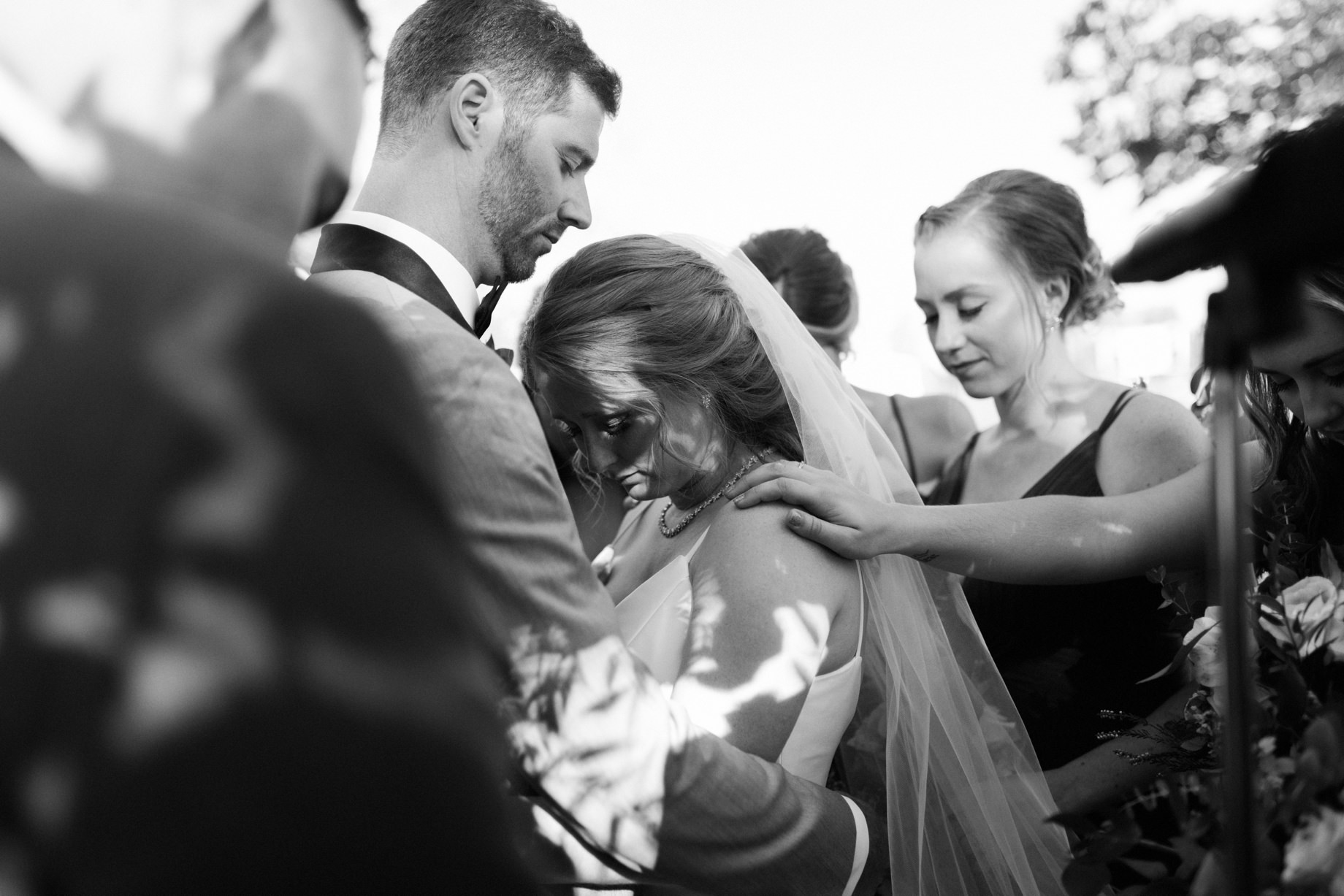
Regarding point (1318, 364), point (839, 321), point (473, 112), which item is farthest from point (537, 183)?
point (839, 321)

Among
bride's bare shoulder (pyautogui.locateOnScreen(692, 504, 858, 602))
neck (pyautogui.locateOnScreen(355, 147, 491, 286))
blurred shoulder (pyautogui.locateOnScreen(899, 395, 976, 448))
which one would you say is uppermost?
neck (pyautogui.locateOnScreen(355, 147, 491, 286))

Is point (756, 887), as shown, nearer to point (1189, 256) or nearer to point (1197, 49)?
point (1189, 256)

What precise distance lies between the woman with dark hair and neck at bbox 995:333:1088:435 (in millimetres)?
890

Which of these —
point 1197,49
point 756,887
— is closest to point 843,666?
point 756,887

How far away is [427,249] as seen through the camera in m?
2.35

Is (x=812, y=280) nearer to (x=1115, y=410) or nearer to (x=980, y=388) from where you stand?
(x=980, y=388)

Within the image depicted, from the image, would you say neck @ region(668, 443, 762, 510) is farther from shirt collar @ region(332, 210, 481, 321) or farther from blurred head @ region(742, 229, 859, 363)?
blurred head @ region(742, 229, 859, 363)

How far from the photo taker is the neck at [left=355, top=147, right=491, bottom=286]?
95.3 inches

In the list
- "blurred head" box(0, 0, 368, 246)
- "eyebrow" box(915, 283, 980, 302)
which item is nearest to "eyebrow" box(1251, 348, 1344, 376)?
"eyebrow" box(915, 283, 980, 302)

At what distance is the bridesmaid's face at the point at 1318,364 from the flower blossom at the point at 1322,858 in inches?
41.2

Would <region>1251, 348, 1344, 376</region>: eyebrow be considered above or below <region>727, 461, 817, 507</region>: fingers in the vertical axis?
above

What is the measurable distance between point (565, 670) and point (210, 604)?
1167 mm

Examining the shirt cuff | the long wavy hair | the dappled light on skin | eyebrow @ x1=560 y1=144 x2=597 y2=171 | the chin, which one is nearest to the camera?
the long wavy hair

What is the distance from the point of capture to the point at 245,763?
625 mm
